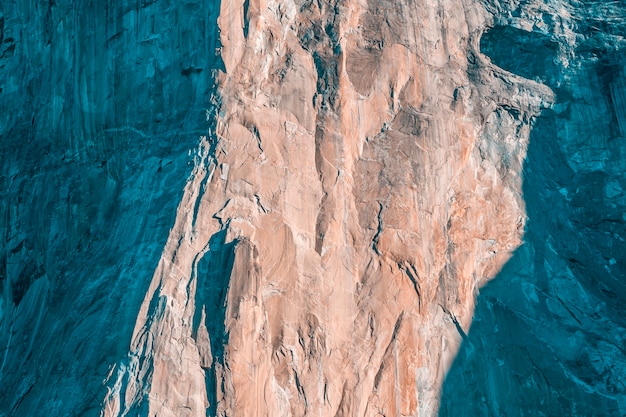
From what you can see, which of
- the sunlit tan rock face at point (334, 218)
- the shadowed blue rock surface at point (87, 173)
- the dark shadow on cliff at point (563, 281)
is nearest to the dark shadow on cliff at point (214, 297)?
the sunlit tan rock face at point (334, 218)

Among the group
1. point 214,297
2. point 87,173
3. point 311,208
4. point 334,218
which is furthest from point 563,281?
point 87,173

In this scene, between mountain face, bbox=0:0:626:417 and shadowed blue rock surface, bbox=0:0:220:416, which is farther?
shadowed blue rock surface, bbox=0:0:220:416

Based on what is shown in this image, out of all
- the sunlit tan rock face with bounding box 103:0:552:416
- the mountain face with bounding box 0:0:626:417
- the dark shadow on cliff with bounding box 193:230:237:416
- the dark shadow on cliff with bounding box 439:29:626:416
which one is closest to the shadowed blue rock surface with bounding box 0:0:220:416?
the mountain face with bounding box 0:0:626:417

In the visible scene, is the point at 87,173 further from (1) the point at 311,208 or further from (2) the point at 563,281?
(2) the point at 563,281

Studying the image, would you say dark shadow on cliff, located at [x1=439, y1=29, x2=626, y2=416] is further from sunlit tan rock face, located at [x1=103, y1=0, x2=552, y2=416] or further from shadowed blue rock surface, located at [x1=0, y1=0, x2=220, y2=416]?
shadowed blue rock surface, located at [x1=0, y1=0, x2=220, y2=416]

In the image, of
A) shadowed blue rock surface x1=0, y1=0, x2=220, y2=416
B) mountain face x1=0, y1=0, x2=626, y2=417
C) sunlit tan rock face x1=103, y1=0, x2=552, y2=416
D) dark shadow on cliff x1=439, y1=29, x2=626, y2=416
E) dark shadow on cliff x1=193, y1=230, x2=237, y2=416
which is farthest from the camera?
dark shadow on cliff x1=439, y1=29, x2=626, y2=416

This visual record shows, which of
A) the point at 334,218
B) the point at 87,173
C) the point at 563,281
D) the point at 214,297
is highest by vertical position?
the point at 87,173

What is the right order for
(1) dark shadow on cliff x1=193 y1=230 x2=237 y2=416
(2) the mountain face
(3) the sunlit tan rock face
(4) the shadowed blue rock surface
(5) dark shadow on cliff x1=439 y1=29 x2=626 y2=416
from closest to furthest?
(1) dark shadow on cliff x1=193 y1=230 x2=237 y2=416 → (3) the sunlit tan rock face → (2) the mountain face → (4) the shadowed blue rock surface → (5) dark shadow on cliff x1=439 y1=29 x2=626 y2=416
